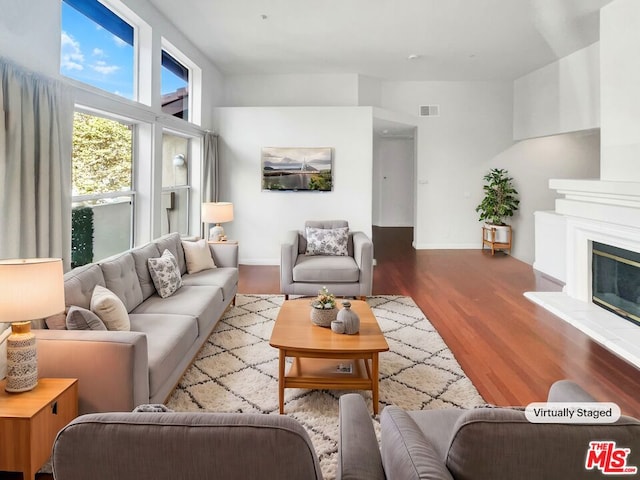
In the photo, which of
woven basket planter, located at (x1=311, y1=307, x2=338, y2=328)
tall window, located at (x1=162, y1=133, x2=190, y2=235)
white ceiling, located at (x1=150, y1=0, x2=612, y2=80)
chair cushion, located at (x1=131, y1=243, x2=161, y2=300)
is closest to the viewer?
woven basket planter, located at (x1=311, y1=307, x2=338, y2=328)

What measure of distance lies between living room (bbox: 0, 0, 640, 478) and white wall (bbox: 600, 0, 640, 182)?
0.05 feet

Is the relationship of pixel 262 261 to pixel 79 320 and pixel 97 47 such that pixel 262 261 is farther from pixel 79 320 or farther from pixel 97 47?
pixel 79 320

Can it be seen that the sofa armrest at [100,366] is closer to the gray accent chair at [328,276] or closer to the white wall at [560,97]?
the gray accent chair at [328,276]

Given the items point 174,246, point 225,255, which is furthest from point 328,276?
point 174,246

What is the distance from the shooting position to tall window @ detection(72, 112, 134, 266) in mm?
3607

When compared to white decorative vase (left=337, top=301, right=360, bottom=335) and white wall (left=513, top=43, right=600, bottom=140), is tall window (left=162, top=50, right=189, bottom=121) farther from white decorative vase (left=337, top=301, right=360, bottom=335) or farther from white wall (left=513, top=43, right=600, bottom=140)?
white wall (left=513, top=43, right=600, bottom=140)

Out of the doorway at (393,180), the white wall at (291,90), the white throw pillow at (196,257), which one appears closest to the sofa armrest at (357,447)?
the white throw pillow at (196,257)

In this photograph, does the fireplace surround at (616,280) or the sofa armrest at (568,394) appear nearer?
the sofa armrest at (568,394)

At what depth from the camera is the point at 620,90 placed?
14.0 feet

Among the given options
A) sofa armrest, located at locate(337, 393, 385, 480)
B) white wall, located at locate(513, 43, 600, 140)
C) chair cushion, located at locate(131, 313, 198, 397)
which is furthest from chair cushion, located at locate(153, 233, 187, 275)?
white wall, located at locate(513, 43, 600, 140)

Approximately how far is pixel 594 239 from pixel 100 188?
15.9ft

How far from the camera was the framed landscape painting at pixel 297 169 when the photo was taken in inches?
272

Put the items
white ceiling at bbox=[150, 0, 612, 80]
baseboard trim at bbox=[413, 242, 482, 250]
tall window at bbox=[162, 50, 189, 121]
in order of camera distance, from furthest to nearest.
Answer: baseboard trim at bbox=[413, 242, 482, 250], tall window at bbox=[162, 50, 189, 121], white ceiling at bbox=[150, 0, 612, 80]

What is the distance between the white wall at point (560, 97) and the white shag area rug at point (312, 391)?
13.8 feet
